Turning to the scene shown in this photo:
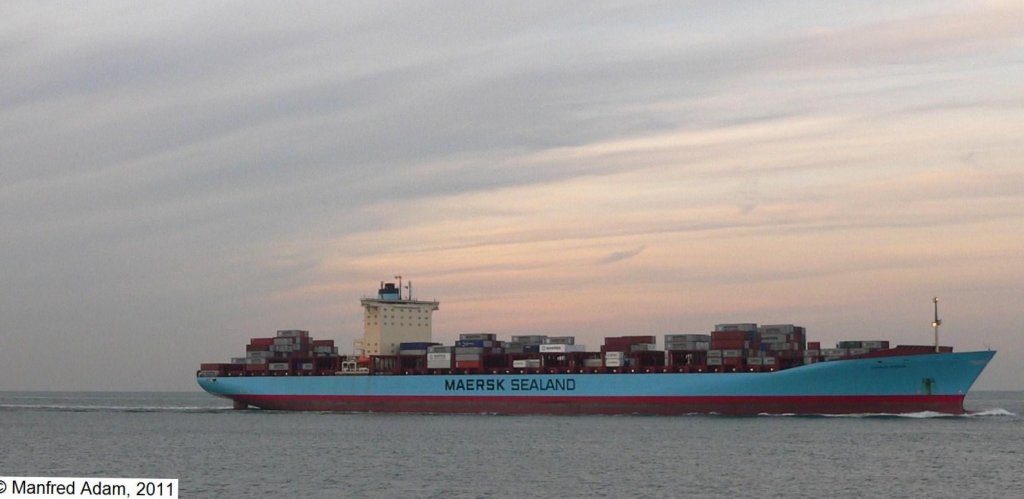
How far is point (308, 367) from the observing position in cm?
9075

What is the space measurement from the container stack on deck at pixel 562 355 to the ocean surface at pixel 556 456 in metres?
3.78

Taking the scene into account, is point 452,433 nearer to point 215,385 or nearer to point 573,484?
point 573,484

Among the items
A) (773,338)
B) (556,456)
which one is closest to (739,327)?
(773,338)

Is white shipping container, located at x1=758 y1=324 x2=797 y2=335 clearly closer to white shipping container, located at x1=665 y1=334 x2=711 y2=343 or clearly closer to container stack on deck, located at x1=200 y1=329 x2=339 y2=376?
white shipping container, located at x1=665 y1=334 x2=711 y2=343

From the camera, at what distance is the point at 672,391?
74.0 meters

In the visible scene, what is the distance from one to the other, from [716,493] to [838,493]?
4.27 m

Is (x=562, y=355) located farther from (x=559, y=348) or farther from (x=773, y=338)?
(x=773, y=338)

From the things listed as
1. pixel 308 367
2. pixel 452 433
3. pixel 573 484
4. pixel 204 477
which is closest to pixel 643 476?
pixel 573 484

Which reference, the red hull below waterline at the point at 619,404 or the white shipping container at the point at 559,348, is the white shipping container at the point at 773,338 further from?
the white shipping container at the point at 559,348

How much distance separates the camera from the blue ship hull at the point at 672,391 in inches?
2697

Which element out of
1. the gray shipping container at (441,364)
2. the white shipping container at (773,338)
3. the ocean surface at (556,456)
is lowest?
the ocean surface at (556,456)

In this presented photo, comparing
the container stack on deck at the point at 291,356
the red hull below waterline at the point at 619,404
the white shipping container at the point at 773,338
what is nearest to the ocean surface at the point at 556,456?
the red hull below waterline at the point at 619,404

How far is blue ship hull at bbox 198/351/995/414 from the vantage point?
68500mm

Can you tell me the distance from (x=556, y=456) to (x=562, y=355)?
28.2 metres
